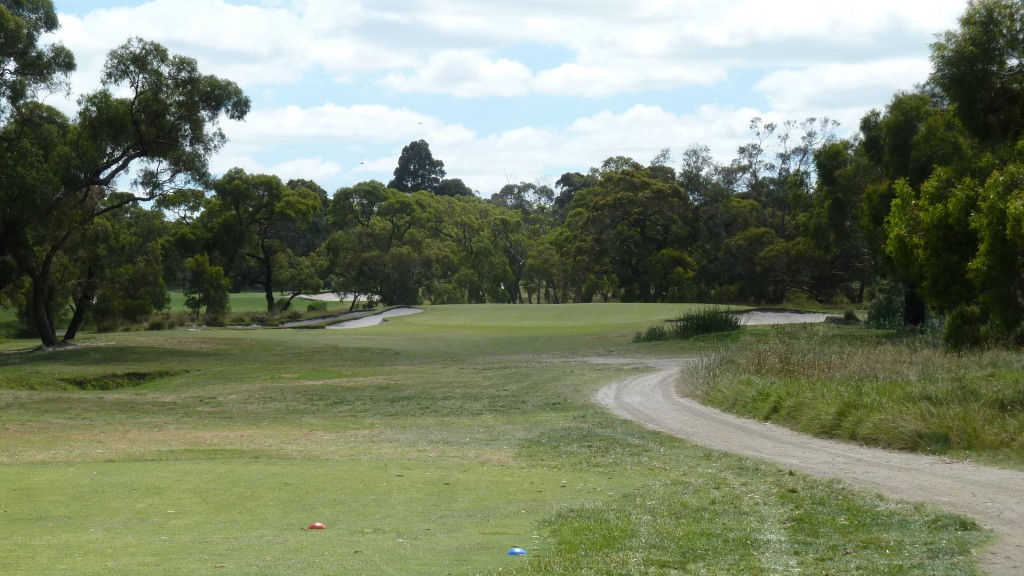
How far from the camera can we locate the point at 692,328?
42.8m

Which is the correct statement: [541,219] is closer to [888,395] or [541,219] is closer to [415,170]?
[415,170]

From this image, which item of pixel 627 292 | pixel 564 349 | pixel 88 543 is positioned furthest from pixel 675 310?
pixel 88 543

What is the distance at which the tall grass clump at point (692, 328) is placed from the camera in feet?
139

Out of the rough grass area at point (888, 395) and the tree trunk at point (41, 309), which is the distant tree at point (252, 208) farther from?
the rough grass area at point (888, 395)

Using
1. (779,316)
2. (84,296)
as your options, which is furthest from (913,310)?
(84,296)

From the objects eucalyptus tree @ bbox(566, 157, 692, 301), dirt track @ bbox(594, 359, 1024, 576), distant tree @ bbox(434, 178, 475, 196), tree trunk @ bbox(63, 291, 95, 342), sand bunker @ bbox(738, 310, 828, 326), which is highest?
distant tree @ bbox(434, 178, 475, 196)

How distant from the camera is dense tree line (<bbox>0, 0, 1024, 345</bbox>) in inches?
931

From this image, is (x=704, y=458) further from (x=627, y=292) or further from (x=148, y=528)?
(x=627, y=292)

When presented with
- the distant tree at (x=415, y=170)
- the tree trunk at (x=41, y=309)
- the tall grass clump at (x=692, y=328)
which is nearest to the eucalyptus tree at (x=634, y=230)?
the tall grass clump at (x=692, y=328)

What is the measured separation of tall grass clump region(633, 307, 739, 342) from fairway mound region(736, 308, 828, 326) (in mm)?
9143

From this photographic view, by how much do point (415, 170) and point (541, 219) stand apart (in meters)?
36.0

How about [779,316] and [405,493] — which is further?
[779,316]

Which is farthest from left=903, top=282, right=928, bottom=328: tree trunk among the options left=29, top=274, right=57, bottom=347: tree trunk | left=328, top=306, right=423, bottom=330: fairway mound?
left=29, top=274, right=57, bottom=347: tree trunk

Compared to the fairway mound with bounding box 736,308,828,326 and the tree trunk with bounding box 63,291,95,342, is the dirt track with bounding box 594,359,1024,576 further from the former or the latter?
the fairway mound with bounding box 736,308,828,326
